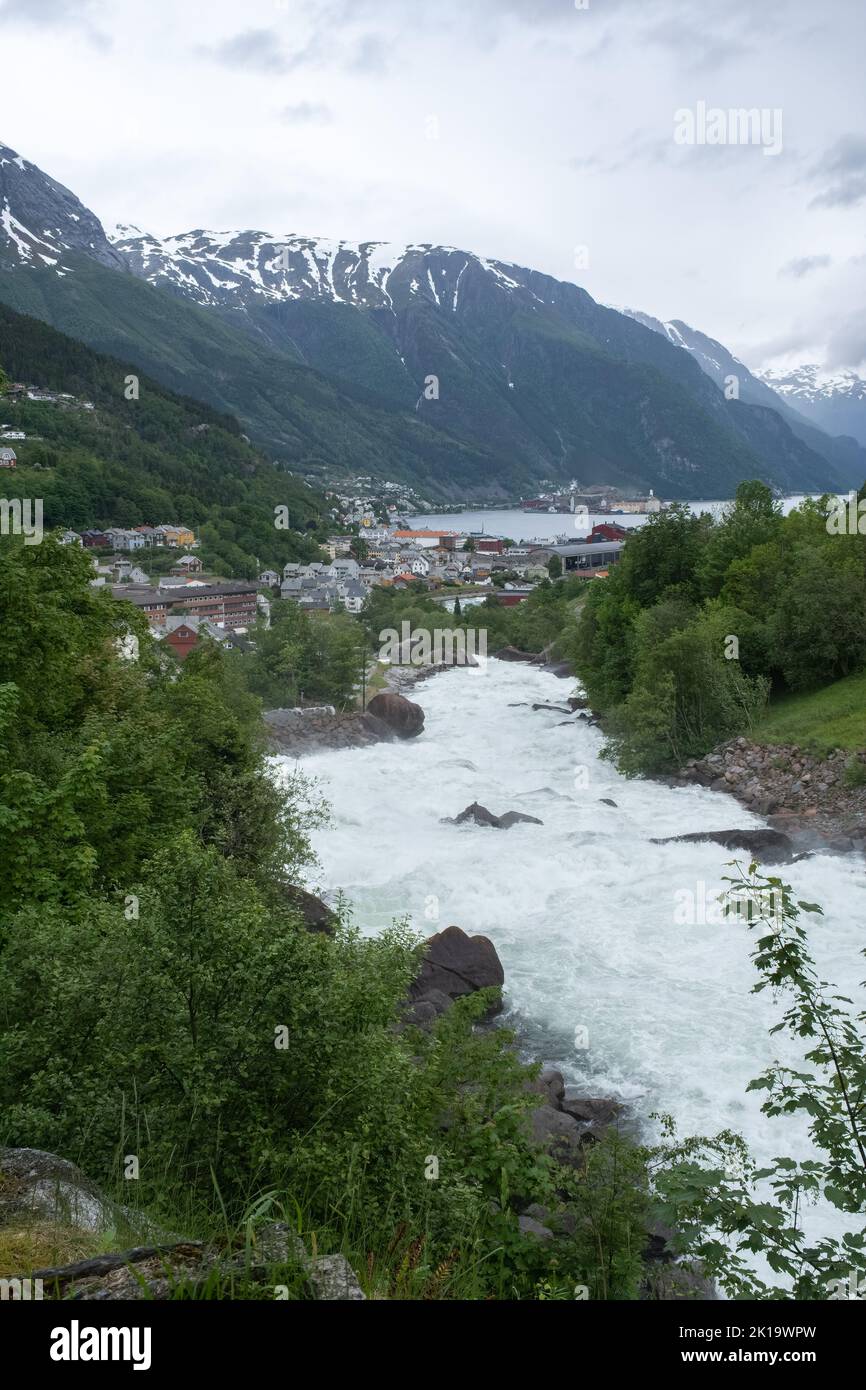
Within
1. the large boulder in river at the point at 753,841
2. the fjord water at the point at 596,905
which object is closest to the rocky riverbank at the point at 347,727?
the fjord water at the point at 596,905

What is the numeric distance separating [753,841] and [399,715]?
2519 centimetres

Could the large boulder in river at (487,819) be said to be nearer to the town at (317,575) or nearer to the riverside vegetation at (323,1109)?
the riverside vegetation at (323,1109)

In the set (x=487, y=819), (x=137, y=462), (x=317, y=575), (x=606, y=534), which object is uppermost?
(x=137, y=462)

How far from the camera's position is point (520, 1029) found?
59.9 feet

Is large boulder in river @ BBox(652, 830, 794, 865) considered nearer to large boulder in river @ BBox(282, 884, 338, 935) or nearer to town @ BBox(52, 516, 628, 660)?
large boulder in river @ BBox(282, 884, 338, 935)

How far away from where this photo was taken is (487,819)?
104 feet

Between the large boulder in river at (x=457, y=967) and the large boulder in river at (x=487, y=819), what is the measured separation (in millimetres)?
10984

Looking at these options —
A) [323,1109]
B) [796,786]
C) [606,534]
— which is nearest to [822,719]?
[796,786]

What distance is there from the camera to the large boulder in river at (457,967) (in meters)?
18.8

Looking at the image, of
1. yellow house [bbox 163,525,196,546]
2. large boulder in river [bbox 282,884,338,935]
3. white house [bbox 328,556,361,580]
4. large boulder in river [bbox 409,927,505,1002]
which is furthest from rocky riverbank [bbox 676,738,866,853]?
yellow house [bbox 163,525,196,546]

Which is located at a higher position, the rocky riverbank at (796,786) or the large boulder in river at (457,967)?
the rocky riverbank at (796,786)

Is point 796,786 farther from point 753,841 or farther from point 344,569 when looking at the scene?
point 344,569

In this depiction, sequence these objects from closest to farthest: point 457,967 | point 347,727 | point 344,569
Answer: point 457,967 < point 347,727 < point 344,569

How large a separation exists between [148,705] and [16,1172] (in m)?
16.6
